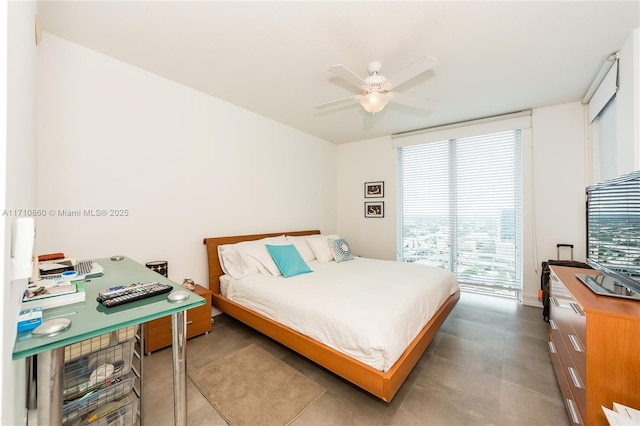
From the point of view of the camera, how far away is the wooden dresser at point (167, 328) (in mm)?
2220

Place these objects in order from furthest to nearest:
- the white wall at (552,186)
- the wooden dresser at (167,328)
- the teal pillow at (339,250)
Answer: the teal pillow at (339,250) → the white wall at (552,186) → the wooden dresser at (167,328)

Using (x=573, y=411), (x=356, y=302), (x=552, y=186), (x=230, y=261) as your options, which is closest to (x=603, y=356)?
(x=573, y=411)

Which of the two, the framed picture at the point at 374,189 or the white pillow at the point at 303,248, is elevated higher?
the framed picture at the point at 374,189

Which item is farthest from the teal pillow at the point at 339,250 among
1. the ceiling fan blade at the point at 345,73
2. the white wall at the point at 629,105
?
the white wall at the point at 629,105

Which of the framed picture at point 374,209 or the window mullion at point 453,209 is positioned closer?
the window mullion at point 453,209

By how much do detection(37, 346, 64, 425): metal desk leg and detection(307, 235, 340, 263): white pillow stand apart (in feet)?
9.13

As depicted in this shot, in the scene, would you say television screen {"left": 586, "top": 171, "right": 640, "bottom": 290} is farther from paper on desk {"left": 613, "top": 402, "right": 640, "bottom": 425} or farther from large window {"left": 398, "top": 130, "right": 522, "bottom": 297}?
large window {"left": 398, "top": 130, "right": 522, "bottom": 297}

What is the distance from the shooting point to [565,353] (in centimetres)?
167

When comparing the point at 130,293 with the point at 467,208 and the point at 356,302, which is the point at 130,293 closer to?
the point at 356,302

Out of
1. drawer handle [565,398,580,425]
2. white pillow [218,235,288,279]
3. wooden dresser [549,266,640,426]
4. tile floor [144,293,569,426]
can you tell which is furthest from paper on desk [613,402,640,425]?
white pillow [218,235,288,279]

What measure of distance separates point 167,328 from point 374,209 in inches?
144

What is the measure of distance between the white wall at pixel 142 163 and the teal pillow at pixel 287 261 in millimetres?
737

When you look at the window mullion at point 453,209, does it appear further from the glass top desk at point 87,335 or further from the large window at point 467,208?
the glass top desk at point 87,335

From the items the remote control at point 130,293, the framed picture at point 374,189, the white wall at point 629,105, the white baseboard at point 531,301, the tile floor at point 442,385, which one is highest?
the white wall at point 629,105
